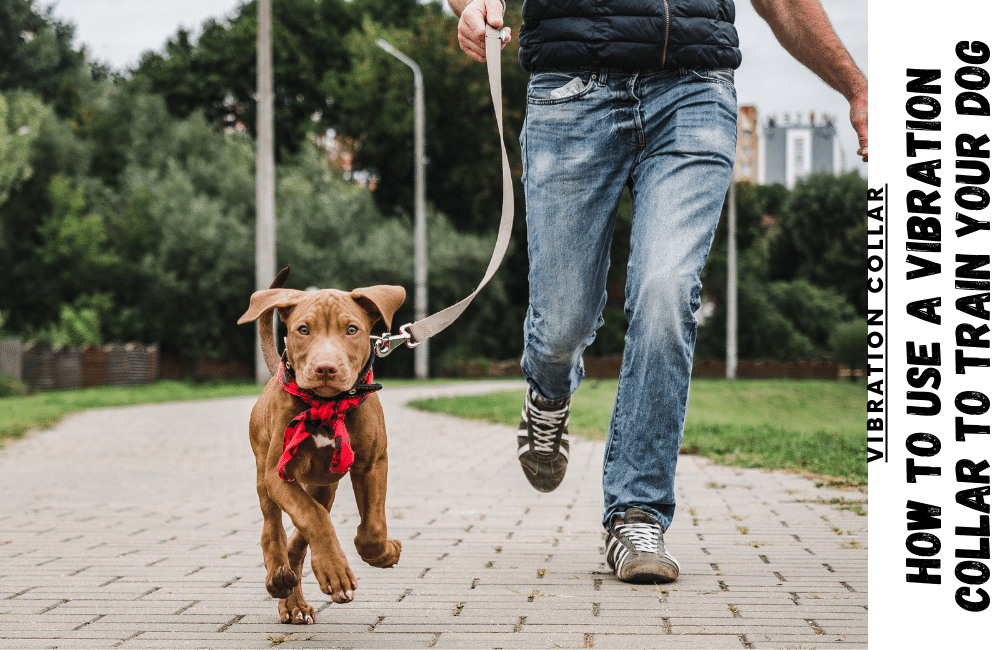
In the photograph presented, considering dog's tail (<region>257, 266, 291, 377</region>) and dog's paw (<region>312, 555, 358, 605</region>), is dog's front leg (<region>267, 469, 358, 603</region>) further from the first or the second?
dog's tail (<region>257, 266, 291, 377</region>)

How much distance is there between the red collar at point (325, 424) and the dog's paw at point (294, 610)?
529 millimetres

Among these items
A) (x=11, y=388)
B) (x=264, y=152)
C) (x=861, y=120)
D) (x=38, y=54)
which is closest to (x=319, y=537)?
(x=861, y=120)

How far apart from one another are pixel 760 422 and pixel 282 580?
59.5 ft

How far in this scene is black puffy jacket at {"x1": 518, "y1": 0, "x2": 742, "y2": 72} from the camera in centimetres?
380

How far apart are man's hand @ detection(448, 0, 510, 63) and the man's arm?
1.06 metres

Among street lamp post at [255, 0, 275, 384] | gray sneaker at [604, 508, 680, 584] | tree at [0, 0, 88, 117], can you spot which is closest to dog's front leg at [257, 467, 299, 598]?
gray sneaker at [604, 508, 680, 584]

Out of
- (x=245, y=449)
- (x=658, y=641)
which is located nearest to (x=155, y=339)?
(x=245, y=449)

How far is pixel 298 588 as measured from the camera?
3.35m

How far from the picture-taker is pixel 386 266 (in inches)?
1387

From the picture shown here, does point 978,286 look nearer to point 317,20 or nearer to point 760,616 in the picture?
point 760,616

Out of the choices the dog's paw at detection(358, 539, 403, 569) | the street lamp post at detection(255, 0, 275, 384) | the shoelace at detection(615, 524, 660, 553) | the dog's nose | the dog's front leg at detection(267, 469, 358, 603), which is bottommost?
the shoelace at detection(615, 524, 660, 553)

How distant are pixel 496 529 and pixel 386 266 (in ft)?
99.3

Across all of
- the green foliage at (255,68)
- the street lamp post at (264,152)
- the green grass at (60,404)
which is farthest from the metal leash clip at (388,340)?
the green foliage at (255,68)

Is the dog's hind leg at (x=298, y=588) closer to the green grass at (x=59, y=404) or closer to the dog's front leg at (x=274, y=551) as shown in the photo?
the dog's front leg at (x=274, y=551)
